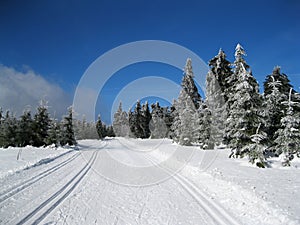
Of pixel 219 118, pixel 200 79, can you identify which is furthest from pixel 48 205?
pixel 200 79

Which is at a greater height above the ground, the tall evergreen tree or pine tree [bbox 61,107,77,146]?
the tall evergreen tree

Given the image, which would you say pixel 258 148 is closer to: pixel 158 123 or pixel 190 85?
pixel 190 85

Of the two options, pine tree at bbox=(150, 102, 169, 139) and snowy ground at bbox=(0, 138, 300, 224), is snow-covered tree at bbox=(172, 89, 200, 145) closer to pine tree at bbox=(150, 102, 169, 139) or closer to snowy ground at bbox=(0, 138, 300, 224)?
snowy ground at bbox=(0, 138, 300, 224)

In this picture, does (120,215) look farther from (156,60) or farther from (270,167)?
(156,60)

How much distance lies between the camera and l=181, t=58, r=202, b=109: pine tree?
3188 cm

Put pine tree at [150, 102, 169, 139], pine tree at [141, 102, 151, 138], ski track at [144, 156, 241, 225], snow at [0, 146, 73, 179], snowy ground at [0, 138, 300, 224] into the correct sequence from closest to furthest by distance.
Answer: ski track at [144, 156, 241, 225] < snowy ground at [0, 138, 300, 224] < snow at [0, 146, 73, 179] < pine tree at [150, 102, 169, 139] < pine tree at [141, 102, 151, 138]

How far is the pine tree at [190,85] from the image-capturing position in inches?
1255

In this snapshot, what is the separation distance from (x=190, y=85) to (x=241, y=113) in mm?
17749

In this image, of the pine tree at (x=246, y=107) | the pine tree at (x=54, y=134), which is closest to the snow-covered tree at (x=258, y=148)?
the pine tree at (x=246, y=107)

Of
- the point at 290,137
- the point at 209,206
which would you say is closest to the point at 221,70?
the point at 290,137

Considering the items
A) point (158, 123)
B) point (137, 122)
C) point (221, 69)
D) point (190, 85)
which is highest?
point (221, 69)

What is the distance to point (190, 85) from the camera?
31.9 meters

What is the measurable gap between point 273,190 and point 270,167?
7.38 m

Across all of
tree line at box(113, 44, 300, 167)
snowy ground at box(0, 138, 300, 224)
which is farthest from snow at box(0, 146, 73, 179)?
tree line at box(113, 44, 300, 167)
